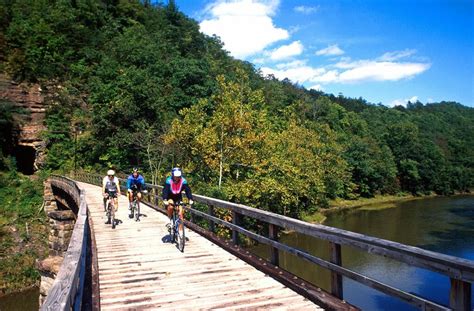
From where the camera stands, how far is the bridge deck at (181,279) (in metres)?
5.06

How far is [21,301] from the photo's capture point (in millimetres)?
22391

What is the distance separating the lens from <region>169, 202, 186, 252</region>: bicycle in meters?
8.47

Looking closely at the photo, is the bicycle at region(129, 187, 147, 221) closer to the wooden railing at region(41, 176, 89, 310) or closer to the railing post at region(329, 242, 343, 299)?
the wooden railing at region(41, 176, 89, 310)

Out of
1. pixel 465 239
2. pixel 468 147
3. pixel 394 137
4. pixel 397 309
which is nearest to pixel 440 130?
pixel 468 147

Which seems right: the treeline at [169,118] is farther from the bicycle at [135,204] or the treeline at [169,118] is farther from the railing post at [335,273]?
the railing post at [335,273]

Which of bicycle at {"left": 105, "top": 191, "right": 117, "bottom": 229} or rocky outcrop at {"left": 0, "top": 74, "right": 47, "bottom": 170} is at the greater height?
rocky outcrop at {"left": 0, "top": 74, "right": 47, "bottom": 170}

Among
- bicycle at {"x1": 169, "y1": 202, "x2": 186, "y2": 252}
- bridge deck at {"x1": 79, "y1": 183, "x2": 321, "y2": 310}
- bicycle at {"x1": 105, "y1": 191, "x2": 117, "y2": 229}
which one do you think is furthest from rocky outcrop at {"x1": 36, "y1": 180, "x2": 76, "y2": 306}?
bicycle at {"x1": 169, "y1": 202, "x2": 186, "y2": 252}

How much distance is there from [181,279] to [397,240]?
31.1m

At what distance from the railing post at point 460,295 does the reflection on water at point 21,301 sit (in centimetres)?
2351

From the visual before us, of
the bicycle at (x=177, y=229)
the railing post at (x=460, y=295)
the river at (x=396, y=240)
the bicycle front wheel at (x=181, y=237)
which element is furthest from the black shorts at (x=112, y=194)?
the river at (x=396, y=240)

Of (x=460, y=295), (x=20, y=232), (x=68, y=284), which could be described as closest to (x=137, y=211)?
(x=68, y=284)

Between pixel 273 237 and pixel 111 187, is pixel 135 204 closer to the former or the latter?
pixel 111 187

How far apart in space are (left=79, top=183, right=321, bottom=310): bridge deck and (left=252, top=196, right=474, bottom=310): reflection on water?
9773 millimetres

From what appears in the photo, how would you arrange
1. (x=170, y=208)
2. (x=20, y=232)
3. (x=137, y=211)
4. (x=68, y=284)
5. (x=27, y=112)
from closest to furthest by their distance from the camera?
(x=68, y=284)
(x=170, y=208)
(x=137, y=211)
(x=20, y=232)
(x=27, y=112)
